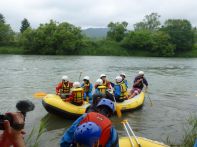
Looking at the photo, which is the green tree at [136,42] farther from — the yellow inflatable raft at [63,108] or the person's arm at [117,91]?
the yellow inflatable raft at [63,108]

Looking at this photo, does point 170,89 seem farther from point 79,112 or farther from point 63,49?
point 63,49

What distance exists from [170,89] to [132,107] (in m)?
6.03

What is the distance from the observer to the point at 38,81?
54.2ft

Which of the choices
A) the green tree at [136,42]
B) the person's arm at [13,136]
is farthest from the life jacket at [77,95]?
the green tree at [136,42]

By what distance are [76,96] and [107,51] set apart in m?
37.7

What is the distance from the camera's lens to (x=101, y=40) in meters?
49.7

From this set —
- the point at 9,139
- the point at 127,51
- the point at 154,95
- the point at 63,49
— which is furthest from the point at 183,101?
the point at 127,51

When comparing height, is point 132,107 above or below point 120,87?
below

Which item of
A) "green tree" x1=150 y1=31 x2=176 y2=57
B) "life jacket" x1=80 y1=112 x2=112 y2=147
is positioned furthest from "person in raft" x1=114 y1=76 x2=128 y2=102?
"green tree" x1=150 y1=31 x2=176 y2=57

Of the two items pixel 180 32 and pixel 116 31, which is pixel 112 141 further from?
pixel 116 31

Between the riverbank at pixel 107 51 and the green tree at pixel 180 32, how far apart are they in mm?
1146

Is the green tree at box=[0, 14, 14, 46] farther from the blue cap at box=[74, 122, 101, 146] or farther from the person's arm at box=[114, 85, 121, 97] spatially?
the blue cap at box=[74, 122, 101, 146]

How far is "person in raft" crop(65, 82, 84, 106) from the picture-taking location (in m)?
8.07

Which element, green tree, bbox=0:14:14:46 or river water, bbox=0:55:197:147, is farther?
green tree, bbox=0:14:14:46
